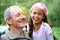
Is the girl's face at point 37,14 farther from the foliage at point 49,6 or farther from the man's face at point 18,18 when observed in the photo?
the foliage at point 49,6

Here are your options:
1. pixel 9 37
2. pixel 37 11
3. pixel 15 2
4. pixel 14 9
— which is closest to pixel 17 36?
pixel 9 37

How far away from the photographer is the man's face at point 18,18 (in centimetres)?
157

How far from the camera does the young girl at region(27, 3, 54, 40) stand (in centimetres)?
177

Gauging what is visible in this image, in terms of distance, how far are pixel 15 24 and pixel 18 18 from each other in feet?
0.16

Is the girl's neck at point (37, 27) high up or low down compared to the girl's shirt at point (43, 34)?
up

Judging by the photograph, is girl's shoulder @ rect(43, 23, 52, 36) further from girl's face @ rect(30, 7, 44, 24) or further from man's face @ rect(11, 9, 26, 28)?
man's face @ rect(11, 9, 26, 28)

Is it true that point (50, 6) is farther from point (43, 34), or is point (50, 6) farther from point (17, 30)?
point (17, 30)

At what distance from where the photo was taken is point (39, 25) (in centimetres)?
181

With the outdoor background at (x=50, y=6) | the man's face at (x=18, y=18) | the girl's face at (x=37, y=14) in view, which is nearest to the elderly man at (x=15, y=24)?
the man's face at (x=18, y=18)

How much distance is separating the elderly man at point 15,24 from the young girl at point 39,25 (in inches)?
7.5

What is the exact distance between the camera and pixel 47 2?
601 cm

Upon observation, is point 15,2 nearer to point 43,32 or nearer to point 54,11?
point 54,11

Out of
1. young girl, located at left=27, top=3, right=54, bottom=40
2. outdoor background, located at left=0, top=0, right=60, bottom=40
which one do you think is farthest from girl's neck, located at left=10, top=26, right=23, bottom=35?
outdoor background, located at left=0, top=0, right=60, bottom=40

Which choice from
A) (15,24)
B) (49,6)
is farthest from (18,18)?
(49,6)
